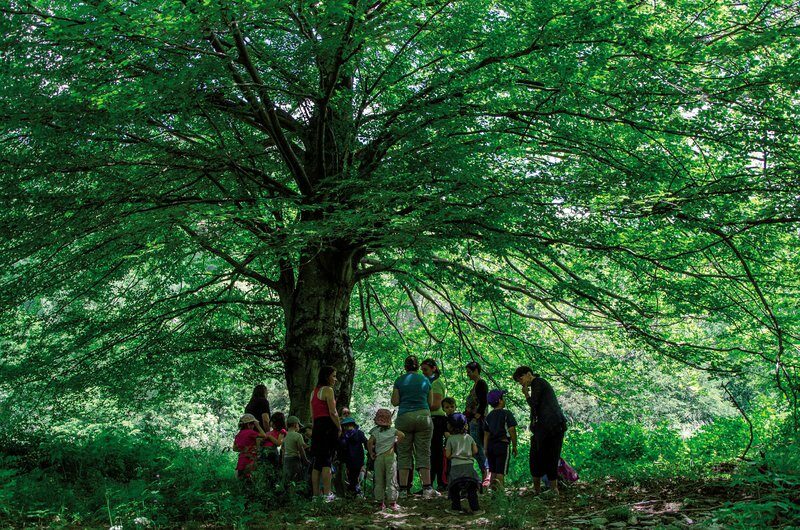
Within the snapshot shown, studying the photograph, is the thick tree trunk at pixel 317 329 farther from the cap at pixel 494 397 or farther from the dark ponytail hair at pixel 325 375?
the cap at pixel 494 397

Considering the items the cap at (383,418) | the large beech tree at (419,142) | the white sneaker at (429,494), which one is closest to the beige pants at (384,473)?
the cap at (383,418)

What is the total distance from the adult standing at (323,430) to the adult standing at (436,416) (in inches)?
57.9

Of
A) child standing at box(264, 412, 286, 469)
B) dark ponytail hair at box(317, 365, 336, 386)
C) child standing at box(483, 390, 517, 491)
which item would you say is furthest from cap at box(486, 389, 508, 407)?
child standing at box(264, 412, 286, 469)

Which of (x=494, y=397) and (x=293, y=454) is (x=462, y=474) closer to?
(x=494, y=397)

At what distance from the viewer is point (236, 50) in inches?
315

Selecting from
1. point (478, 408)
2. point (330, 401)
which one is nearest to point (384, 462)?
point (330, 401)

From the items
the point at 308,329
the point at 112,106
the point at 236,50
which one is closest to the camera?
the point at 112,106

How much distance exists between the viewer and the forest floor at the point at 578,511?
555 centimetres

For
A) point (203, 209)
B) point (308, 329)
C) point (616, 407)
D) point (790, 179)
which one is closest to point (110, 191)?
point (203, 209)

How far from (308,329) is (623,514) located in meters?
5.83

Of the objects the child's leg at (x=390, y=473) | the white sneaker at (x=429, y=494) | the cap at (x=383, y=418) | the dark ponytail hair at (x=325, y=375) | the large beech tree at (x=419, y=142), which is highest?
the large beech tree at (x=419, y=142)

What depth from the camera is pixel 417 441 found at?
8273 millimetres

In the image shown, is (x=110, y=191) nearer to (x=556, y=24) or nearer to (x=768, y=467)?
(x=556, y=24)

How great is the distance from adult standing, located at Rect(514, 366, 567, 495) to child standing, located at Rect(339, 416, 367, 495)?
7.50 ft
